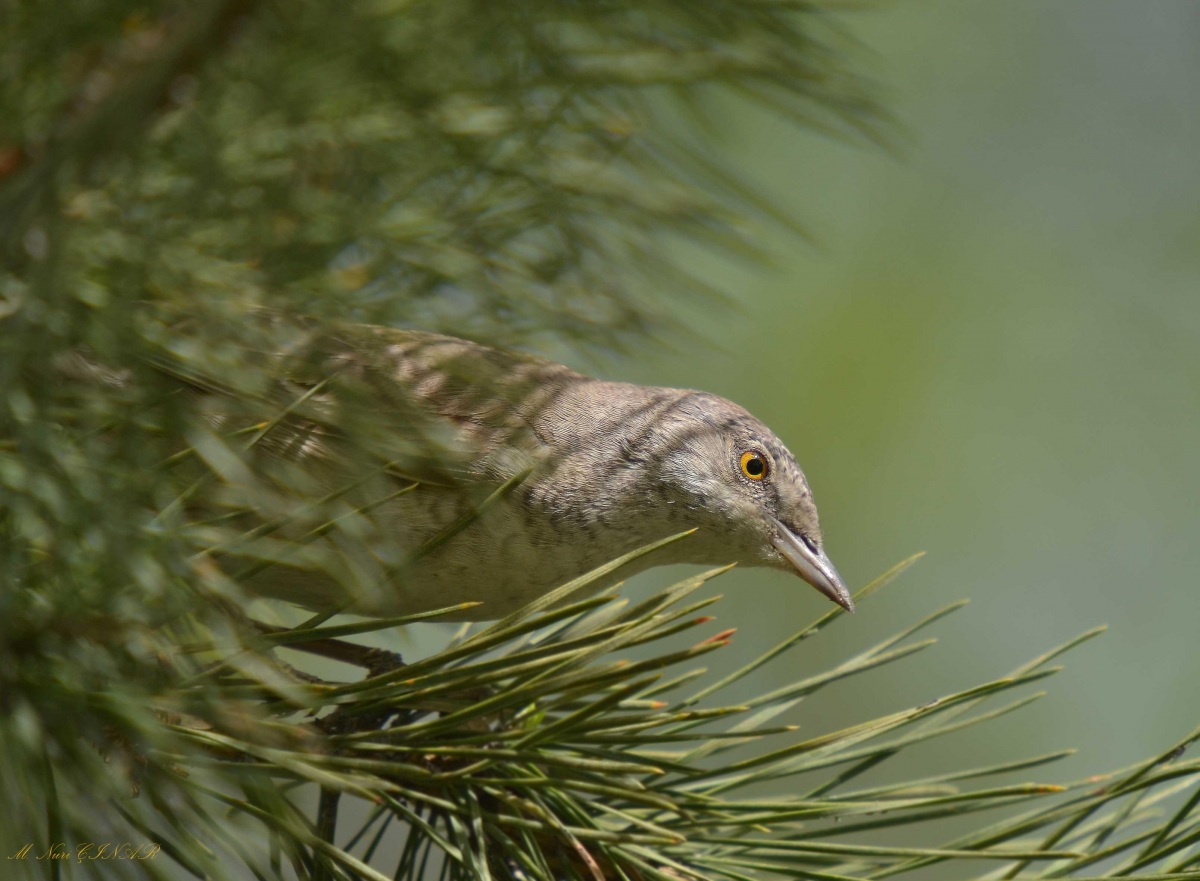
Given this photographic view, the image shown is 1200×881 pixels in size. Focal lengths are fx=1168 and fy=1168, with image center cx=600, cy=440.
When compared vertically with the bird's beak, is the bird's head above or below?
above

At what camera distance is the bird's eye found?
3.58 meters

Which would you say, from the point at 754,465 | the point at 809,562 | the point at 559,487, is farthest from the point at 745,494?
the point at 559,487

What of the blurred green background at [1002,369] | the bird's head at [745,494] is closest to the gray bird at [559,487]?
the bird's head at [745,494]

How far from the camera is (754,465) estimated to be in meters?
3.60

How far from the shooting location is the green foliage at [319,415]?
1478 mm

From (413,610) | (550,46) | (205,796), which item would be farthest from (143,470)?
(413,610)

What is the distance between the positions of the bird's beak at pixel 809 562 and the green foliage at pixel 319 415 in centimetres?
82

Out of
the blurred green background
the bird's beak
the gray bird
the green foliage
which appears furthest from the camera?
the blurred green background

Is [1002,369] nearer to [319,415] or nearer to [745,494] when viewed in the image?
[745,494]

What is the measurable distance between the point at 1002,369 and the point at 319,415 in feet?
21.9

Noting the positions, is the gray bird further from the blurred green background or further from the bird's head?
the blurred green background

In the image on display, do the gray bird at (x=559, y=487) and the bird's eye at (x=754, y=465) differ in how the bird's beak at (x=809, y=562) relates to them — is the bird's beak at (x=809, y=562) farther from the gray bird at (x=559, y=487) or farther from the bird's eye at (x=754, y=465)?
the bird's eye at (x=754, y=465)

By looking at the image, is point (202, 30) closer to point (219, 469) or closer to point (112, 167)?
point (112, 167)

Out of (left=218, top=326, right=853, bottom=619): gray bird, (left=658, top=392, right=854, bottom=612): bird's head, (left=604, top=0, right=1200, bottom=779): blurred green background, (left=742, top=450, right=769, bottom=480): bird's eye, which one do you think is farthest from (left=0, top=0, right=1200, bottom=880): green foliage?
(left=604, top=0, right=1200, bottom=779): blurred green background
